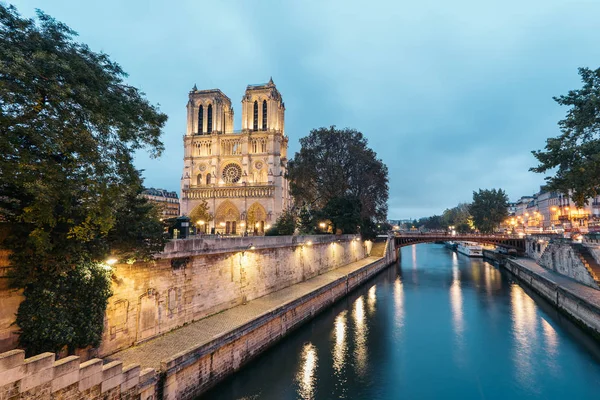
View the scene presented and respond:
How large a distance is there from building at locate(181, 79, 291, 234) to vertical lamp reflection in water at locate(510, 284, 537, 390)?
1657 inches

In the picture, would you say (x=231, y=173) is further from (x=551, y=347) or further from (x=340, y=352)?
(x=551, y=347)

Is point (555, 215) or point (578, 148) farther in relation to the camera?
point (555, 215)

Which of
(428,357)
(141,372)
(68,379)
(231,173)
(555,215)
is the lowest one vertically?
(428,357)

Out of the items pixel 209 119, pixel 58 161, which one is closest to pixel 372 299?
pixel 58 161

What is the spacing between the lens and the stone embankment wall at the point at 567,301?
57.8 ft

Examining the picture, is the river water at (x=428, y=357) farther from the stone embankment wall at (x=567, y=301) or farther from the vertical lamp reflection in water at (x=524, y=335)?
the stone embankment wall at (x=567, y=301)

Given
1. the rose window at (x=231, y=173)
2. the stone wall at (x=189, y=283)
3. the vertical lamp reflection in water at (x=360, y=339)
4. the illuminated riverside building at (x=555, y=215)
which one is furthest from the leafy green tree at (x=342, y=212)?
the rose window at (x=231, y=173)

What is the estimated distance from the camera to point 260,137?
6650 centimetres

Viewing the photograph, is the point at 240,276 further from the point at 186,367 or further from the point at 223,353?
the point at 186,367

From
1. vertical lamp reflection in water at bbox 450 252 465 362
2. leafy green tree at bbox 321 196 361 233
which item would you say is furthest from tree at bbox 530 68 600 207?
leafy green tree at bbox 321 196 361 233

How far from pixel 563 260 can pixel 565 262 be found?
2.24ft

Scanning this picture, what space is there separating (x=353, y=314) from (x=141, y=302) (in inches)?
609

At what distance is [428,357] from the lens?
54.3ft

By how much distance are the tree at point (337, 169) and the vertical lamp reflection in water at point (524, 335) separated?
62.4ft
